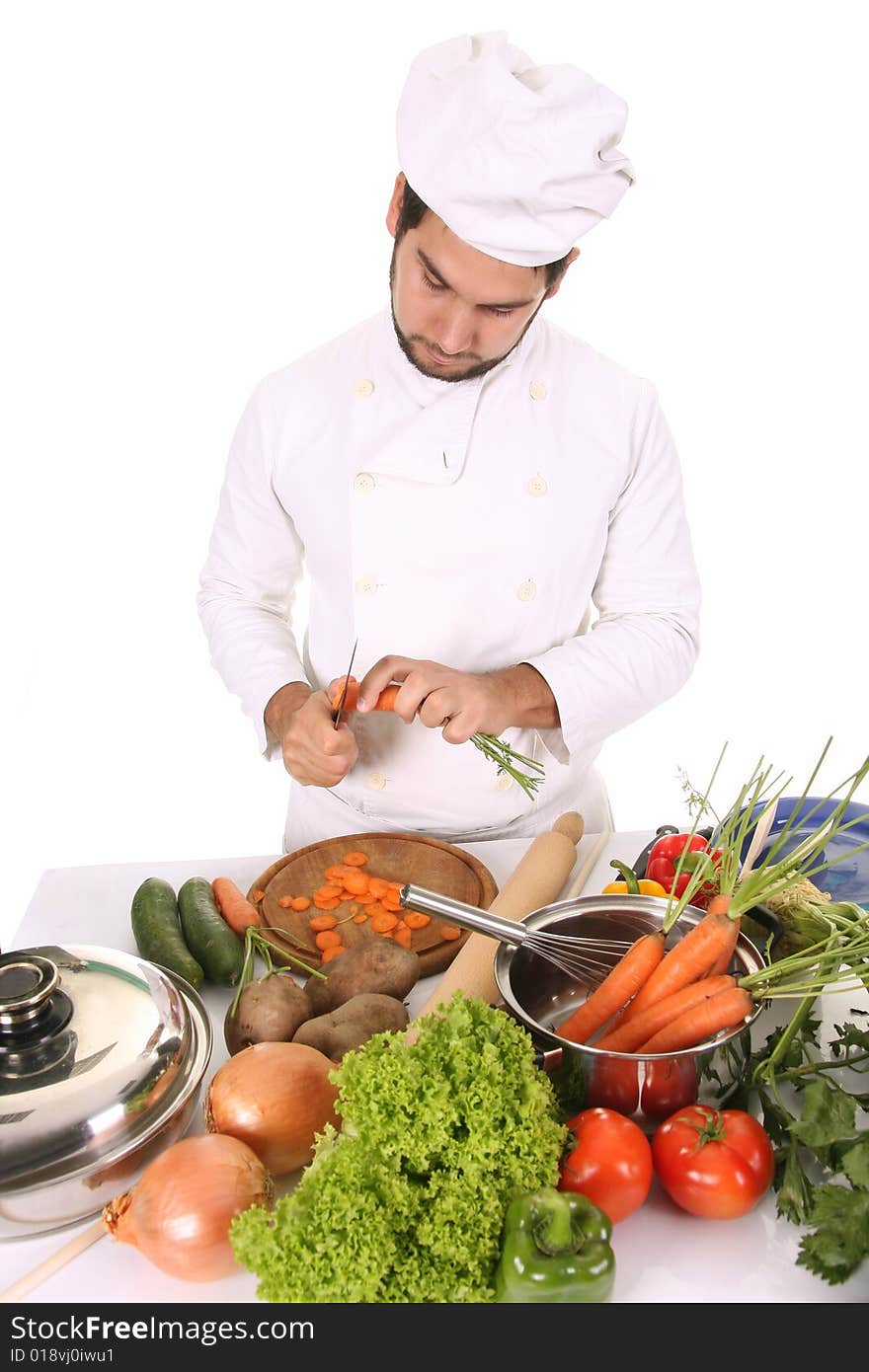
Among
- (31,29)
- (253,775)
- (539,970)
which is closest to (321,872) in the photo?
(539,970)

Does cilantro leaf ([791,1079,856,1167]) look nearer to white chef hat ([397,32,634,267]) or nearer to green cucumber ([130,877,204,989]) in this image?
green cucumber ([130,877,204,989])

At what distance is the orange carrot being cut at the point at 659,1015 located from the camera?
1.42 meters

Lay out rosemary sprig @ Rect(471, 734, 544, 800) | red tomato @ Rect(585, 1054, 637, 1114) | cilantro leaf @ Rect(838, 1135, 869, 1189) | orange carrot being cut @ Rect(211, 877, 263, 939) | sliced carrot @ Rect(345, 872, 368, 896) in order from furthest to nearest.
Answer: rosemary sprig @ Rect(471, 734, 544, 800), sliced carrot @ Rect(345, 872, 368, 896), orange carrot being cut @ Rect(211, 877, 263, 939), red tomato @ Rect(585, 1054, 637, 1114), cilantro leaf @ Rect(838, 1135, 869, 1189)

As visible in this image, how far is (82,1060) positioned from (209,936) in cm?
43

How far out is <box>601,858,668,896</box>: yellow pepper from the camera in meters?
1.70

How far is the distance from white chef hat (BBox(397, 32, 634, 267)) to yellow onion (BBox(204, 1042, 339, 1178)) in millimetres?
1204

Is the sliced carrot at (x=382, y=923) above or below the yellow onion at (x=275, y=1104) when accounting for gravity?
below

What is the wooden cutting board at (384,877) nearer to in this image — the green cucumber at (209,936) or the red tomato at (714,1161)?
the green cucumber at (209,936)

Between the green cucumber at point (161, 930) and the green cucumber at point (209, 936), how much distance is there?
0.01 meters

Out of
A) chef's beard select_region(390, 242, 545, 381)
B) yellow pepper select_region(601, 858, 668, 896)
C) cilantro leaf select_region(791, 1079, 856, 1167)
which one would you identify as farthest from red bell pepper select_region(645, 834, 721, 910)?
chef's beard select_region(390, 242, 545, 381)

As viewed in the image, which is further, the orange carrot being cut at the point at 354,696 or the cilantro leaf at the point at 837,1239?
the orange carrot being cut at the point at 354,696

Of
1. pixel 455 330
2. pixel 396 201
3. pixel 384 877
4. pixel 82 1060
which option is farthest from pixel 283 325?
pixel 82 1060

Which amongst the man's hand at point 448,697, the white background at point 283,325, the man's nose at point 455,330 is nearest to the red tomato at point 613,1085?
the man's hand at point 448,697

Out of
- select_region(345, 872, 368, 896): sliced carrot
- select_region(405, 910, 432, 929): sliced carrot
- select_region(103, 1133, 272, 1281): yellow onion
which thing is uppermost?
select_region(103, 1133, 272, 1281): yellow onion
